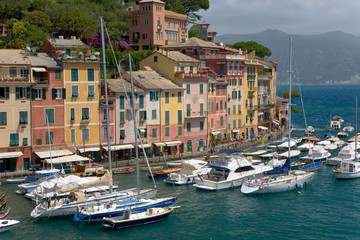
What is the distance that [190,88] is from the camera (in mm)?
82062

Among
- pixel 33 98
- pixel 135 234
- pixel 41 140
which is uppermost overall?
pixel 33 98

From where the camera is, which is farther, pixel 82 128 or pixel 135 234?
pixel 82 128

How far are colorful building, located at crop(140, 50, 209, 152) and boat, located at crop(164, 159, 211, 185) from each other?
1583cm

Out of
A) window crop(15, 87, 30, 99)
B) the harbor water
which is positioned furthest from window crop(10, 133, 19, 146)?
the harbor water

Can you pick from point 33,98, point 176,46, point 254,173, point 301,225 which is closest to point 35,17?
point 176,46

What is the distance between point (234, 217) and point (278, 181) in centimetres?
1184

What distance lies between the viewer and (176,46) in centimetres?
9556

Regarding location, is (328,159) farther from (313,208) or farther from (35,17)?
(35,17)

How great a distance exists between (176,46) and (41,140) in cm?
3785

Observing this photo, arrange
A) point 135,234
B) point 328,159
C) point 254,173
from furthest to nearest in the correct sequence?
point 328,159 < point 254,173 < point 135,234

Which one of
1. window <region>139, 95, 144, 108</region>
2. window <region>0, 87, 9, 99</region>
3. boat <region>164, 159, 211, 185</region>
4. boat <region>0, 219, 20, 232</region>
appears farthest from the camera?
window <region>139, 95, 144, 108</region>

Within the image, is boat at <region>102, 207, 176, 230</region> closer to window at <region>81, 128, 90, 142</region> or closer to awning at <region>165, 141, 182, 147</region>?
window at <region>81, 128, 90, 142</region>

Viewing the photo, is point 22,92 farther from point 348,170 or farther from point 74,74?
point 348,170

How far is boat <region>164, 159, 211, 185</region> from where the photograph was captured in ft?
204
